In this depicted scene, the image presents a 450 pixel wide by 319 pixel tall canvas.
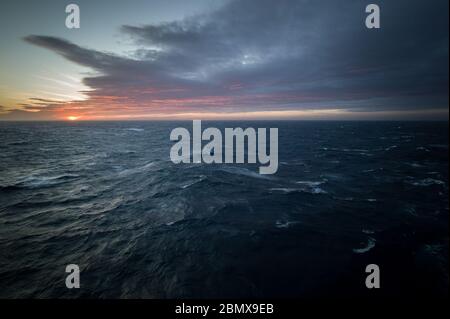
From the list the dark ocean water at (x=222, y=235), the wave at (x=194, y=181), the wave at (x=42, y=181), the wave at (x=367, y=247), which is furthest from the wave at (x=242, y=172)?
the wave at (x=42, y=181)

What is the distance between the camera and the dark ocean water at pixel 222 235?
45.9 feet

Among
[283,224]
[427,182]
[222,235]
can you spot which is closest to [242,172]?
[283,224]

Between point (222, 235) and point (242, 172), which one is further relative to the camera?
point (242, 172)

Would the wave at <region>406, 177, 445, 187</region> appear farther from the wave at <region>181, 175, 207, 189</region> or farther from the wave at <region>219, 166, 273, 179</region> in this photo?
the wave at <region>181, 175, 207, 189</region>

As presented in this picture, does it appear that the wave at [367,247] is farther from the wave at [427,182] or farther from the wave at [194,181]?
the wave at [194,181]

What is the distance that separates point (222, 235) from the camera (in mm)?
19391

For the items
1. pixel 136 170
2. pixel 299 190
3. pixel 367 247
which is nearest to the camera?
pixel 367 247

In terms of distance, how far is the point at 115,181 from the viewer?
34719mm

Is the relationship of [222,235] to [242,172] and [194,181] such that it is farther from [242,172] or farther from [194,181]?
[242,172]

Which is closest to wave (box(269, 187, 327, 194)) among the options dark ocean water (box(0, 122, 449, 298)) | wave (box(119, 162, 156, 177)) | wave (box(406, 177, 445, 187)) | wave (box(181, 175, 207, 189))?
dark ocean water (box(0, 122, 449, 298))

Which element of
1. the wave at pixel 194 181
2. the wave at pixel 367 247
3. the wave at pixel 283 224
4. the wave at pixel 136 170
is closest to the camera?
the wave at pixel 367 247
